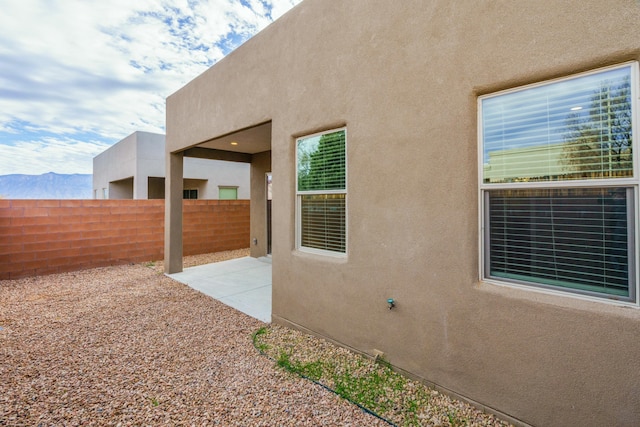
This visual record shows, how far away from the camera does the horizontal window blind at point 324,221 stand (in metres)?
3.72

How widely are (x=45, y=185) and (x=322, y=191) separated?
713 ft

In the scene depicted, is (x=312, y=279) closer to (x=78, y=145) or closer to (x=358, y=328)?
(x=358, y=328)

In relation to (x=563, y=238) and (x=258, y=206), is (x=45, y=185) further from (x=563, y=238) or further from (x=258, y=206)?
(x=563, y=238)

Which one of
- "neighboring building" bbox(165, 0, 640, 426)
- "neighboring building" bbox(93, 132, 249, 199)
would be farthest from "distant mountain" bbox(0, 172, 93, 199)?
"neighboring building" bbox(165, 0, 640, 426)

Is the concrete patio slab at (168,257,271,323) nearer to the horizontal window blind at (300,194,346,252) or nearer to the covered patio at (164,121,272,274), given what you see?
the covered patio at (164,121,272,274)

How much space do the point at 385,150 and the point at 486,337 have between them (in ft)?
6.66

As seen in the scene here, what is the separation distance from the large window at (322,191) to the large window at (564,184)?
170cm

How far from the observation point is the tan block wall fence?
279 inches

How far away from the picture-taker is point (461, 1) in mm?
2490

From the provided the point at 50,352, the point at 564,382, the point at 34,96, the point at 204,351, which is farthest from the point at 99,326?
the point at 34,96

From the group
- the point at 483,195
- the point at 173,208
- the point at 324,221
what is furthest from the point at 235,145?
the point at 483,195

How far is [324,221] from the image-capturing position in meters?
3.95

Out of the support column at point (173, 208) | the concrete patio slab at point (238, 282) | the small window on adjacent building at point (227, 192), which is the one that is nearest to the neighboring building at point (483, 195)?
the concrete patio slab at point (238, 282)

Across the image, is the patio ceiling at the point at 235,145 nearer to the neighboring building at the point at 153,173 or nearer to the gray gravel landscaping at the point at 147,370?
the gray gravel landscaping at the point at 147,370
